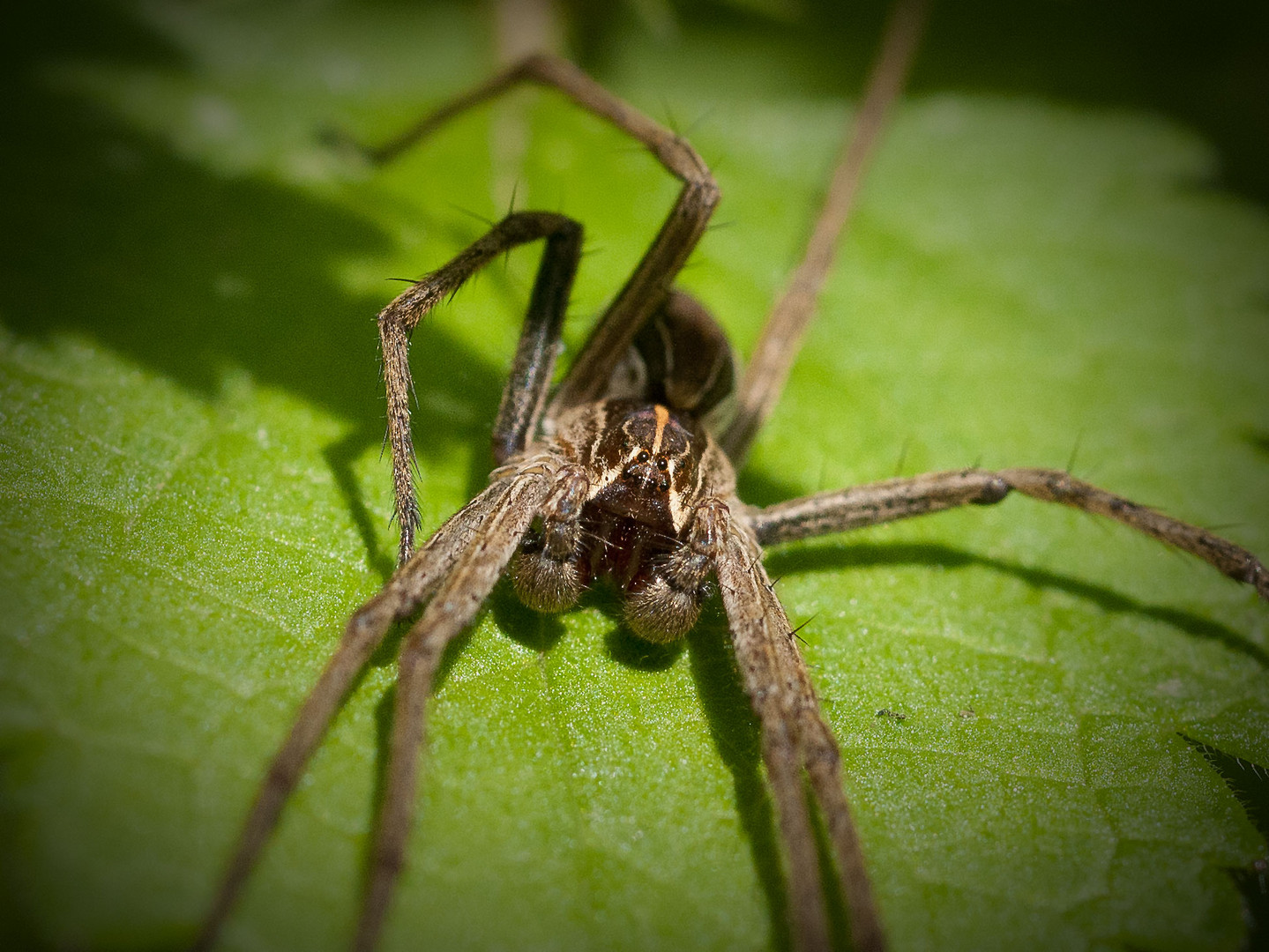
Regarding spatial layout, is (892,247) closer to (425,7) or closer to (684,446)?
(684,446)

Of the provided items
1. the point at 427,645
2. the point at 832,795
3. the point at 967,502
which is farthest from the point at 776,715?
the point at 967,502

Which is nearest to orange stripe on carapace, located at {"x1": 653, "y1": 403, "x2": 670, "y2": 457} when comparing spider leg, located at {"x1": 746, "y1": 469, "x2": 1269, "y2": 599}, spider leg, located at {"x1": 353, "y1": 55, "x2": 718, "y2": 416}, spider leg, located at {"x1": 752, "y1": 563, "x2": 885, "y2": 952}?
spider leg, located at {"x1": 353, "y1": 55, "x2": 718, "y2": 416}

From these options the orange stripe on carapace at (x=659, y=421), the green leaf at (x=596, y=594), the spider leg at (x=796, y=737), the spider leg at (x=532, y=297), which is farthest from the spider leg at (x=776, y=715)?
the spider leg at (x=532, y=297)

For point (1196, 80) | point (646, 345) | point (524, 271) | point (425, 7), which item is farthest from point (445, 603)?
point (1196, 80)

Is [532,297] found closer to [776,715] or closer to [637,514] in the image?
[637,514]

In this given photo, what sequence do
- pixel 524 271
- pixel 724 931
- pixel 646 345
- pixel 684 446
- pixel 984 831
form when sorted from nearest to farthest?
pixel 724 931, pixel 984 831, pixel 684 446, pixel 646 345, pixel 524 271

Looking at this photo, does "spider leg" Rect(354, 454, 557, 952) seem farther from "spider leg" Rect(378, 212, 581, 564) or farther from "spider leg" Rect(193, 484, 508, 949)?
"spider leg" Rect(378, 212, 581, 564)
